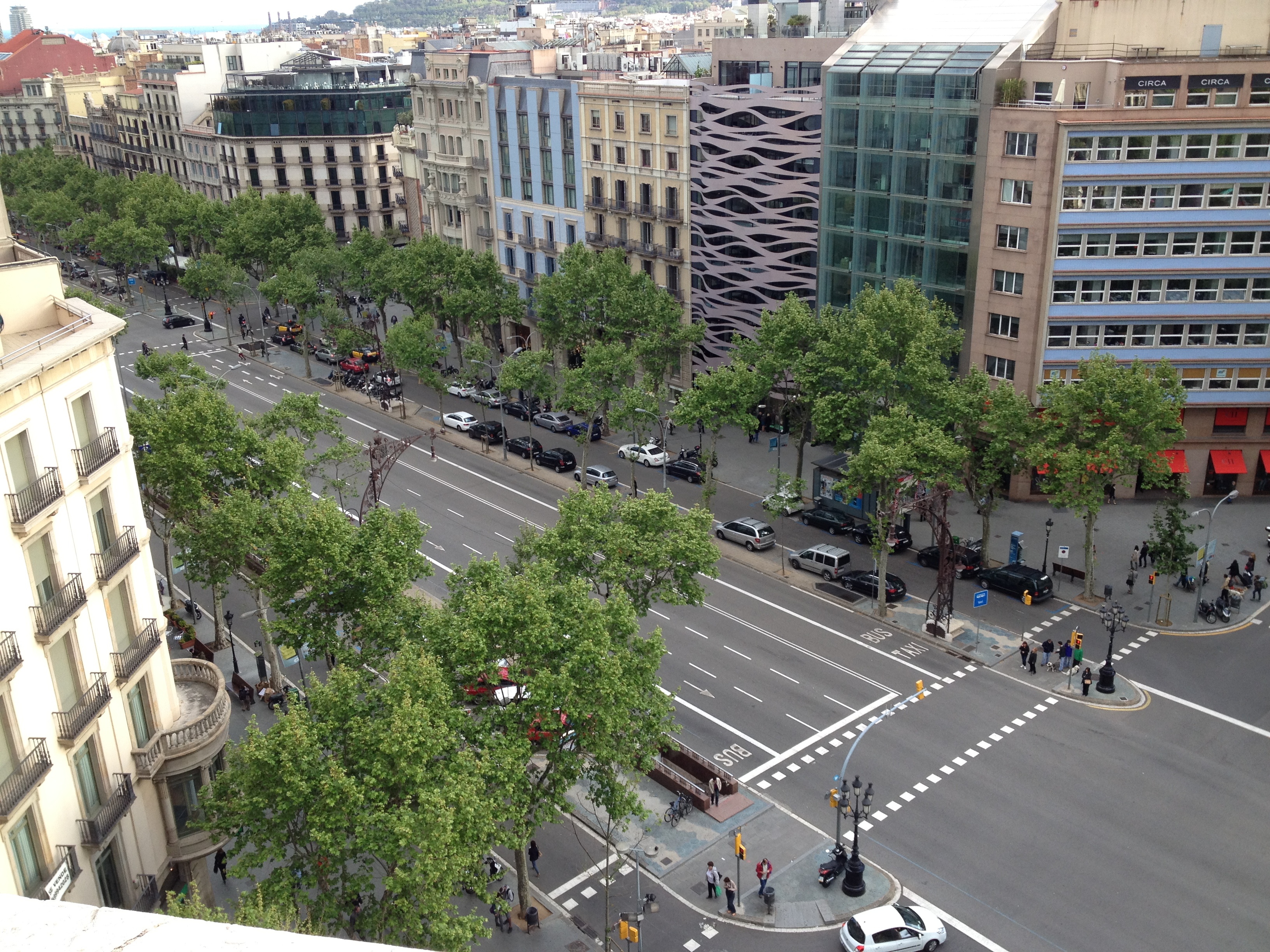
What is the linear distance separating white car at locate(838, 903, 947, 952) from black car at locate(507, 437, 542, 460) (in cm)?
5221

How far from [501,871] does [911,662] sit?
80.5 ft

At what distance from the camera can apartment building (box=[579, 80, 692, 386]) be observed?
8969cm

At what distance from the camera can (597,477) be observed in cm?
7956

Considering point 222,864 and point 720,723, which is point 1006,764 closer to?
point 720,723

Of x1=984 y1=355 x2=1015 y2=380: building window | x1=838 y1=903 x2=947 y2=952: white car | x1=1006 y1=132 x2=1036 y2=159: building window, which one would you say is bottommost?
x1=838 y1=903 x2=947 y2=952: white car

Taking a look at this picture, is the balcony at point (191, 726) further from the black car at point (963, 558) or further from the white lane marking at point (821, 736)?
the black car at point (963, 558)

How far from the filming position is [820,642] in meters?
58.4

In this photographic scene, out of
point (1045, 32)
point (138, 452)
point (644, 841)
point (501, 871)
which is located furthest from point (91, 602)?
point (1045, 32)

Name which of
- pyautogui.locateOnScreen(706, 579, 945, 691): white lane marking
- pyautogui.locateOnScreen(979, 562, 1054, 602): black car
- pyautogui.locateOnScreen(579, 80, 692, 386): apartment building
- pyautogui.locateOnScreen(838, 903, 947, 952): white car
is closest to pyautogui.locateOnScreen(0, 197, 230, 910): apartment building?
pyautogui.locateOnScreen(838, 903, 947, 952): white car

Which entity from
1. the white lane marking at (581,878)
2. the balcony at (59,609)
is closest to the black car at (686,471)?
the white lane marking at (581,878)

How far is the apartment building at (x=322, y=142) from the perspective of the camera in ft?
460

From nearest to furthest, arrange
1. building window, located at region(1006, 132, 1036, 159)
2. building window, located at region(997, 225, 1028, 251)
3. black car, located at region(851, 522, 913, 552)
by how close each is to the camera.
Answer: black car, located at region(851, 522, 913, 552), building window, located at region(1006, 132, 1036, 159), building window, located at region(997, 225, 1028, 251)

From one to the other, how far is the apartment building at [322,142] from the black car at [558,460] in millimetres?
63120

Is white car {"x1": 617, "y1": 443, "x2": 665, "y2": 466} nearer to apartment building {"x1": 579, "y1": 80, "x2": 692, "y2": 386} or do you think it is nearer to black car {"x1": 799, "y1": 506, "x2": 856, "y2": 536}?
apartment building {"x1": 579, "y1": 80, "x2": 692, "y2": 386}
